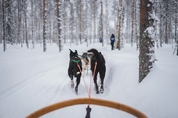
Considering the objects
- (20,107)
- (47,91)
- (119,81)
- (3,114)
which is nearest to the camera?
(3,114)

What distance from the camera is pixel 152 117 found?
3271 millimetres

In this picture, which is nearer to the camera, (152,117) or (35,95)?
(152,117)

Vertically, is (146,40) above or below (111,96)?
above

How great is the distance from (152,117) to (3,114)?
12.6 feet

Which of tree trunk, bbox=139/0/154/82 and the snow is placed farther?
tree trunk, bbox=139/0/154/82

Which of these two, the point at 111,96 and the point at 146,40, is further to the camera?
the point at 111,96

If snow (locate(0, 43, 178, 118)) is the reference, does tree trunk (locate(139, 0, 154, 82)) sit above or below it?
above

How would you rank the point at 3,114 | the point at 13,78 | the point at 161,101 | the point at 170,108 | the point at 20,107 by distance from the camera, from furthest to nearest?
1. the point at 13,78
2. the point at 20,107
3. the point at 3,114
4. the point at 161,101
5. the point at 170,108

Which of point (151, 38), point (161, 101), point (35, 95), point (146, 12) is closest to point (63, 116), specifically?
point (35, 95)

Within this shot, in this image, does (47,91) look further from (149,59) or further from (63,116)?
(149,59)

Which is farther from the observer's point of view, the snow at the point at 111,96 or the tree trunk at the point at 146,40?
the tree trunk at the point at 146,40

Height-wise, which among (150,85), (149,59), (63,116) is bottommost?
(63,116)

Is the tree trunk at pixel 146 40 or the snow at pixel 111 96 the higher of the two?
the tree trunk at pixel 146 40

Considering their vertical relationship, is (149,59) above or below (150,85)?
above
